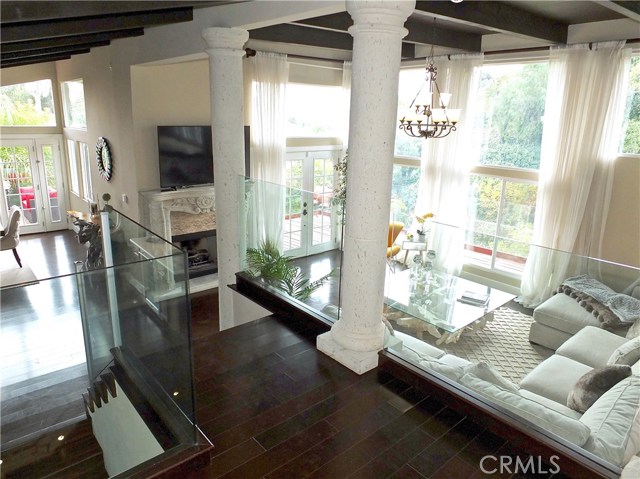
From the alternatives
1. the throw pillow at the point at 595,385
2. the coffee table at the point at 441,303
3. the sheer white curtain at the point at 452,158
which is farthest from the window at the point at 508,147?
the throw pillow at the point at 595,385

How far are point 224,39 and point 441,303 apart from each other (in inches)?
146

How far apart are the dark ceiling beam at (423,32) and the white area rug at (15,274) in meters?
5.49

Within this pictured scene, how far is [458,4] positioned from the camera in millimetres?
4020

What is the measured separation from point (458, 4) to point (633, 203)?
137 inches

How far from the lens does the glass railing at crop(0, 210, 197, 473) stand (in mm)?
2324

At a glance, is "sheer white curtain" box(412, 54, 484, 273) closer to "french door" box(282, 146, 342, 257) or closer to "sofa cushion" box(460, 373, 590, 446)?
"french door" box(282, 146, 342, 257)

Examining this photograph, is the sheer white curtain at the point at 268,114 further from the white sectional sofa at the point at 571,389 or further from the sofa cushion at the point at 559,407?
the sofa cushion at the point at 559,407

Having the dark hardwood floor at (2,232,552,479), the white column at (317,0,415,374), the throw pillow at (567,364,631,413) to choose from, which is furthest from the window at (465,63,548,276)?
the dark hardwood floor at (2,232,552,479)

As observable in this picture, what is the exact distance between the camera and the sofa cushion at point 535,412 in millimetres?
2359

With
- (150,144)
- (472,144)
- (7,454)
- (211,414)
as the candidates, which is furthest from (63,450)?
(472,144)

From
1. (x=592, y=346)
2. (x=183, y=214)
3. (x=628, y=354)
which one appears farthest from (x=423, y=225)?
(x=183, y=214)

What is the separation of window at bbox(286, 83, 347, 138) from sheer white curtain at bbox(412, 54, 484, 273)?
1.97m

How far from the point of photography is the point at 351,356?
3043 mm

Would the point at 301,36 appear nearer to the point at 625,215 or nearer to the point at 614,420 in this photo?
the point at 625,215
